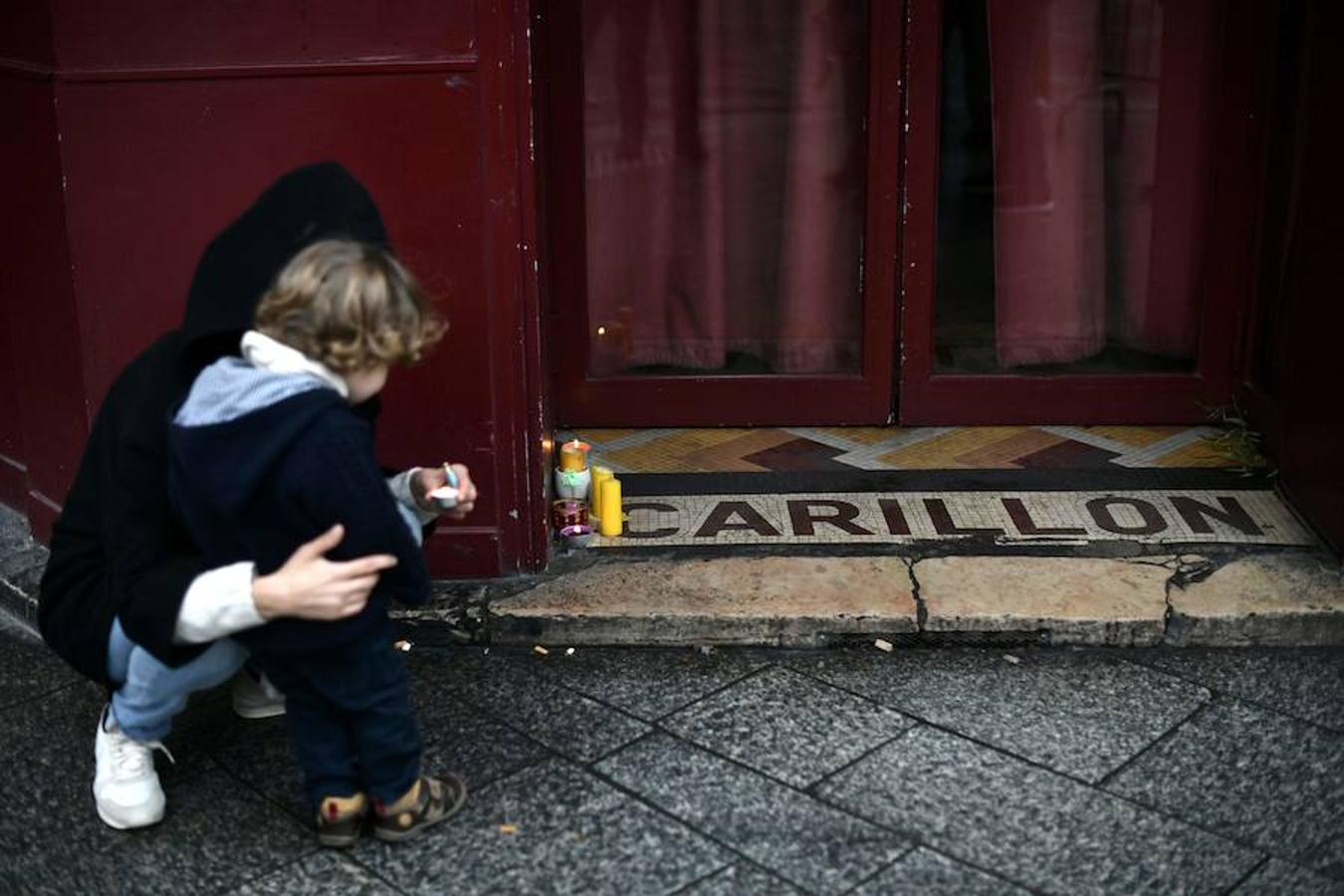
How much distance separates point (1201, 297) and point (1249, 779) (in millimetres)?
2408

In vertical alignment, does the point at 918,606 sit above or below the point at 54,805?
above

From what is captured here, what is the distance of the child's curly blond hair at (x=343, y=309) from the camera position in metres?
2.86

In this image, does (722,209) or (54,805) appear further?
(722,209)

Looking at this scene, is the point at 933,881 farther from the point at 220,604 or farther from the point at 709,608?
the point at 220,604

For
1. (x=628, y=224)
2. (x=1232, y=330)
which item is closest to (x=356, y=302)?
(x=628, y=224)

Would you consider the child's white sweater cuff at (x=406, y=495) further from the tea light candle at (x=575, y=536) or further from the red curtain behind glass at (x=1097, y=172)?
the red curtain behind glass at (x=1097, y=172)

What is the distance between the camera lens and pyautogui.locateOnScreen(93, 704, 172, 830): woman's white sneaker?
3301 millimetres

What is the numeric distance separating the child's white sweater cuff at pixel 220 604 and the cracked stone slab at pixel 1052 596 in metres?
1.90

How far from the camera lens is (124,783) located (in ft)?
10.9

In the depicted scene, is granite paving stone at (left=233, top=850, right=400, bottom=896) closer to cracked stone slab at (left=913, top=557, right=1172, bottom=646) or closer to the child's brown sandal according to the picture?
the child's brown sandal

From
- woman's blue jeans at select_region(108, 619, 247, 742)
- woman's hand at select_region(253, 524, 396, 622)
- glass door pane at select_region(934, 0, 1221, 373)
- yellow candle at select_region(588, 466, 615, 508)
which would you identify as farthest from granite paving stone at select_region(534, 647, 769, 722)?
glass door pane at select_region(934, 0, 1221, 373)

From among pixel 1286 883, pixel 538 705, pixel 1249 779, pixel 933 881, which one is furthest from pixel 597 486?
pixel 1286 883

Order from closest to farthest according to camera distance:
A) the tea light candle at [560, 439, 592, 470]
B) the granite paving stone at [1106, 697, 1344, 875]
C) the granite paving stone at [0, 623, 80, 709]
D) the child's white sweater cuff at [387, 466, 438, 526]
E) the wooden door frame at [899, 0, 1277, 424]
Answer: the granite paving stone at [1106, 697, 1344, 875] → the child's white sweater cuff at [387, 466, 438, 526] → the granite paving stone at [0, 623, 80, 709] → the tea light candle at [560, 439, 592, 470] → the wooden door frame at [899, 0, 1277, 424]

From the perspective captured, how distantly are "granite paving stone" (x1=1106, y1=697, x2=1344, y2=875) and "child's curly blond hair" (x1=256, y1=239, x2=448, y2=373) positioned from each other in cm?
183
